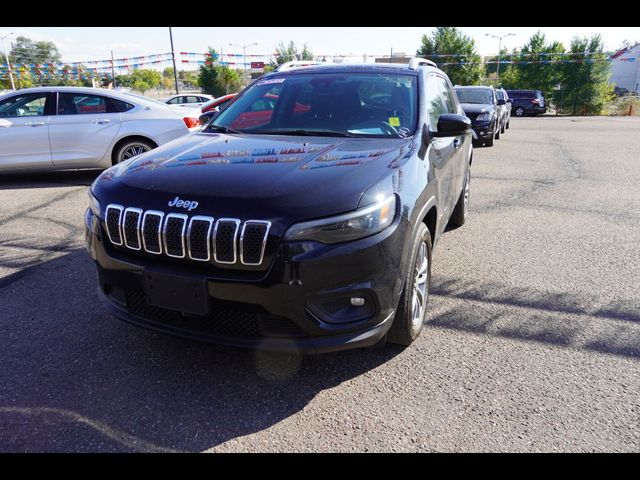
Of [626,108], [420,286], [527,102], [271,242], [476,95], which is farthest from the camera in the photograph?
[626,108]

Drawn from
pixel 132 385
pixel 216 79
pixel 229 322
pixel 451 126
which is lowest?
pixel 132 385

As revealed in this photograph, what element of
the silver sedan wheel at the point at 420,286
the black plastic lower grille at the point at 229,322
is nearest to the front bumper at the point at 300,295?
the black plastic lower grille at the point at 229,322

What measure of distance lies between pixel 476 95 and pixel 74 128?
37.9 ft

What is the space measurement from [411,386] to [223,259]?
1.28 metres

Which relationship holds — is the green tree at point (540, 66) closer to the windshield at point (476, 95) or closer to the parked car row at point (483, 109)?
the parked car row at point (483, 109)

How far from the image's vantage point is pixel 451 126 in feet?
11.2

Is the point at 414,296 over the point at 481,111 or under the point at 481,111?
under

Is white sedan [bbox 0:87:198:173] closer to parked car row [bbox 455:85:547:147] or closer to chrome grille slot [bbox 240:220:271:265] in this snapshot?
chrome grille slot [bbox 240:220:271:265]

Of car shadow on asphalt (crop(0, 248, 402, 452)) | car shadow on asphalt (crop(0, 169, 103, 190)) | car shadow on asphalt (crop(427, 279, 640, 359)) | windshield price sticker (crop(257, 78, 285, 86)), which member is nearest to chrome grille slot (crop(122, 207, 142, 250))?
car shadow on asphalt (crop(0, 248, 402, 452))

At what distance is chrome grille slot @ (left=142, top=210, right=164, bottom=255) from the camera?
7.93 feet

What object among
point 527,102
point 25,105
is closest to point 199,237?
point 25,105

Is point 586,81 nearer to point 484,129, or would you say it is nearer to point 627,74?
point 484,129
